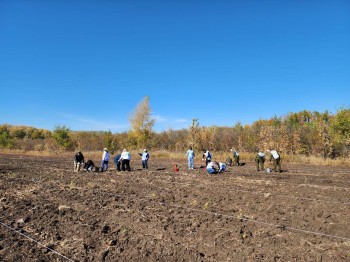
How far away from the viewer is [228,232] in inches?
284

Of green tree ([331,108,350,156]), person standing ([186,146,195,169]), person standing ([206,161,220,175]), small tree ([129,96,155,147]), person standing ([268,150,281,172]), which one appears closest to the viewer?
person standing ([206,161,220,175])

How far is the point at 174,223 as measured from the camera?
7.89 m

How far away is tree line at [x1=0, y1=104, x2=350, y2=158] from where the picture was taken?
28.6 meters

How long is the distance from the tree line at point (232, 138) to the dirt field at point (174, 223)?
55.8 ft

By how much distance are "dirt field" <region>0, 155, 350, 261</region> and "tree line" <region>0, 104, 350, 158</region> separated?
17020mm

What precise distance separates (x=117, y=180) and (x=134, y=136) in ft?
87.2

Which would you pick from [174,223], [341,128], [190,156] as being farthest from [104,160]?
[341,128]

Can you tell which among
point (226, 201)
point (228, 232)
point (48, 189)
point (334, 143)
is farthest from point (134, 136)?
point (228, 232)

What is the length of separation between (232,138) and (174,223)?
1254 inches

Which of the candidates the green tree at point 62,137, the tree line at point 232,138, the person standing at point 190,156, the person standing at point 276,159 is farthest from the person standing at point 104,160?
the green tree at point 62,137

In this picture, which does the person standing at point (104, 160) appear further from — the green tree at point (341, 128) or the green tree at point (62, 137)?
the green tree at point (62, 137)

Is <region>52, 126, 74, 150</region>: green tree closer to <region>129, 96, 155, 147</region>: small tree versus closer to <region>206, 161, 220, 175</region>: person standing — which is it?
<region>129, 96, 155, 147</region>: small tree

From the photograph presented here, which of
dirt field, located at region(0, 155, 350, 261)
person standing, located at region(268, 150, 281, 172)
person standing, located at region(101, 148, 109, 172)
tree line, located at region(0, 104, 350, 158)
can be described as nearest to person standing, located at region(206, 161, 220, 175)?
person standing, located at region(268, 150, 281, 172)

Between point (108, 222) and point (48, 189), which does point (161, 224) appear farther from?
point (48, 189)
